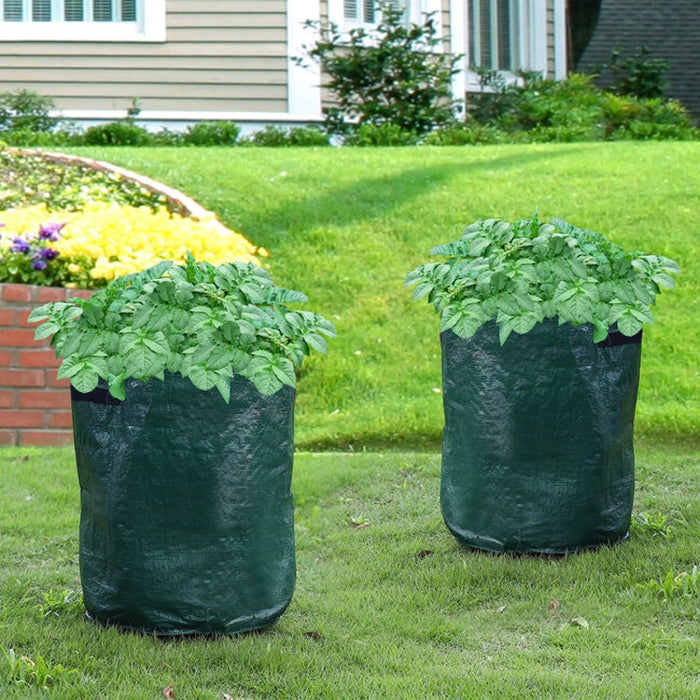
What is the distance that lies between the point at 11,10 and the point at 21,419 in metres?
9.26

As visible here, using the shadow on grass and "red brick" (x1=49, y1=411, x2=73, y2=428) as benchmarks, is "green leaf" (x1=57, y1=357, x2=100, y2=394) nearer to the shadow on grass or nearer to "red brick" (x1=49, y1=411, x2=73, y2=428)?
"red brick" (x1=49, y1=411, x2=73, y2=428)

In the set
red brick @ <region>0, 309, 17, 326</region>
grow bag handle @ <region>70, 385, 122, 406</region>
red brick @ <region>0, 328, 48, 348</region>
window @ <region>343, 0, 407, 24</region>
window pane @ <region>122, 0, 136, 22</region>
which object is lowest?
red brick @ <region>0, 328, 48, 348</region>

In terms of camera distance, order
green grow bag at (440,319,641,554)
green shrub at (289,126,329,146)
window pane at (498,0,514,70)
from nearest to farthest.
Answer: green grow bag at (440,319,641,554) → green shrub at (289,126,329,146) → window pane at (498,0,514,70)

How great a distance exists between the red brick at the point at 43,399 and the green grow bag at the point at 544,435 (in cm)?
309

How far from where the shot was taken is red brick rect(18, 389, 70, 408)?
648cm

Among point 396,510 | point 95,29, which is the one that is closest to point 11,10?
point 95,29

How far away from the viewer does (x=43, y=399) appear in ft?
21.3

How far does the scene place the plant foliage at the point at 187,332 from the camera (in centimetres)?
319

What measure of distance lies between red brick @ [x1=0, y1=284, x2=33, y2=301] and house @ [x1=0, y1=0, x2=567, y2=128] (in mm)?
7607

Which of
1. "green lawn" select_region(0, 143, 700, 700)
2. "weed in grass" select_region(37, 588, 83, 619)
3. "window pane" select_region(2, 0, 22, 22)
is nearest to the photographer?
"green lawn" select_region(0, 143, 700, 700)

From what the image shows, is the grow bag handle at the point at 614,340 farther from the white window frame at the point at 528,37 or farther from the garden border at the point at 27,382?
the white window frame at the point at 528,37

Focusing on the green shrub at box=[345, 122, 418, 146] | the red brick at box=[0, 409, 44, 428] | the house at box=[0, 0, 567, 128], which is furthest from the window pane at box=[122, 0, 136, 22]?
the red brick at box=[0, 409, 44, 428]

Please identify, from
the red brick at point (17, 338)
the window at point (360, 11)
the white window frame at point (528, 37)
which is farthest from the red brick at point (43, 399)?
the white window frame at point (528, 37)

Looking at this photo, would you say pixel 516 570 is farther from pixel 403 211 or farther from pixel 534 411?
pixel 403 211
